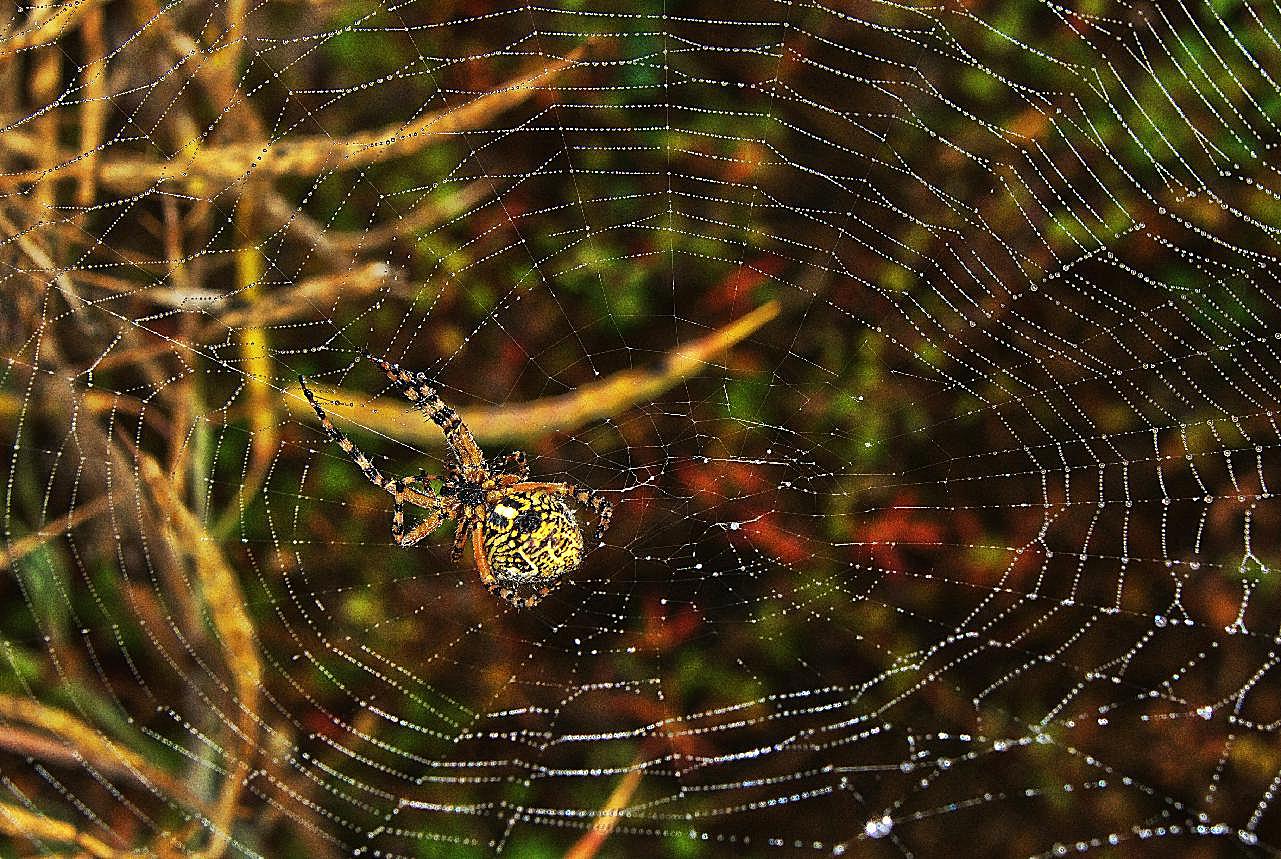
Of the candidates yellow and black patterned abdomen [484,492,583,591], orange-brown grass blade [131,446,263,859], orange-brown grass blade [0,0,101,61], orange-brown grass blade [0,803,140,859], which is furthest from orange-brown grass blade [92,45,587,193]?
orange-brown grass blade [0,803,140,859]

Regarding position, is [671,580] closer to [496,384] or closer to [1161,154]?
[496,384]

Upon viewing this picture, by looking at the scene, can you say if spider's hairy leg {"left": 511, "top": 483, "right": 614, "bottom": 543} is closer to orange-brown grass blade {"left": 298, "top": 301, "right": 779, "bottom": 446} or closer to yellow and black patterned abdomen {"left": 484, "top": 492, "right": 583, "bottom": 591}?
yellow and black patterned abdomen {"left": 484, "top": 492, "right": 583, "bottom": 591}

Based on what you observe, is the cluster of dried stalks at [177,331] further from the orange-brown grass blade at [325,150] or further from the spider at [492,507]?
the spider at [492,507]

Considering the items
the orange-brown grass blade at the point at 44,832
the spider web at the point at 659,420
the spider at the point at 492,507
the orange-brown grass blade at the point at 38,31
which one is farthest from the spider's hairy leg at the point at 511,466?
the orange-brown grass blade at the point at 44,832

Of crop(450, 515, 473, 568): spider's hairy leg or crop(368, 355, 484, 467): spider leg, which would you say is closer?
crop(368, 355, 484, 467): spider leg

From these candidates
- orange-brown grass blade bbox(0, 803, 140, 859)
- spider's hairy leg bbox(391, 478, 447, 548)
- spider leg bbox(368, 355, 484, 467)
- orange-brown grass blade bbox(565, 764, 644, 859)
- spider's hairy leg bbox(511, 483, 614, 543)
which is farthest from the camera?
orange-brown grass blade bbox(565, 764, 644, 859)

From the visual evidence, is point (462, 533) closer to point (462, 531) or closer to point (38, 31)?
point (462, 531)
